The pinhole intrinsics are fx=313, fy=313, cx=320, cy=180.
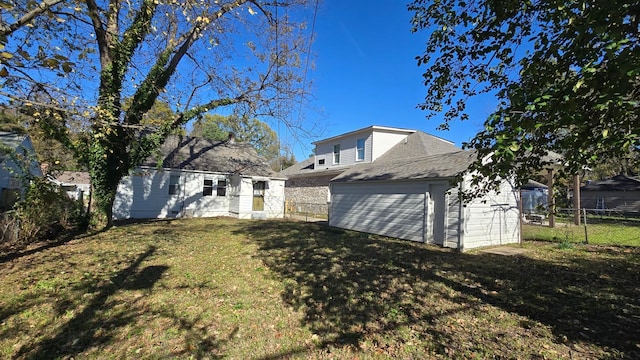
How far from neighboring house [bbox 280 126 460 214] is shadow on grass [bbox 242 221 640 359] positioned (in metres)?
13.2

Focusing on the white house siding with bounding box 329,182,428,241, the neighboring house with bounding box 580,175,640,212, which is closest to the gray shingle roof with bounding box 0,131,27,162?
the white house siding with bounding box 329,182,428,241

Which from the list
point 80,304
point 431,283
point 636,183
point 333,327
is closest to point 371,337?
point 333,327

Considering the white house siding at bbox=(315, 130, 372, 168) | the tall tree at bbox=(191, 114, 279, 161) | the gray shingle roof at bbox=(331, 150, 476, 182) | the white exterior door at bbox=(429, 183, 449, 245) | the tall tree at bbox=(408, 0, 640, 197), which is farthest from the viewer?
the tall tree at bbox=(191, 114, 279, 161)

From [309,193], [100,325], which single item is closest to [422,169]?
[100,325]

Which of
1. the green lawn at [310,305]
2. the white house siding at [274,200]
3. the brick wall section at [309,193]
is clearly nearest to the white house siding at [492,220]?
the green lawn at [310,305]

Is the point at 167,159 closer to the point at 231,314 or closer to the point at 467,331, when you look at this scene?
the point at 231,314

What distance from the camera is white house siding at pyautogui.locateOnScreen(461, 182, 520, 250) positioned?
1052 centimetres

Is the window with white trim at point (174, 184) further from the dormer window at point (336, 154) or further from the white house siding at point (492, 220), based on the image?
the white house siding at point (492, 220)

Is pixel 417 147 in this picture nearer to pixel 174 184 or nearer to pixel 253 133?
pixel 174 184

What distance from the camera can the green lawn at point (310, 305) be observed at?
3791 mm

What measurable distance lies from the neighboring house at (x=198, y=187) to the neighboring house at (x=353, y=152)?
15.3 ft

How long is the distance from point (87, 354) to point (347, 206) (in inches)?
487

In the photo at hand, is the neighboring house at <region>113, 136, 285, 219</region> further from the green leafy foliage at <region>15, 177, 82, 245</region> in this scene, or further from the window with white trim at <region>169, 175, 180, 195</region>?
the green leafy foliage at <region>15, 177, 82, 245</region>

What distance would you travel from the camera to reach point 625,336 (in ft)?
13.6
